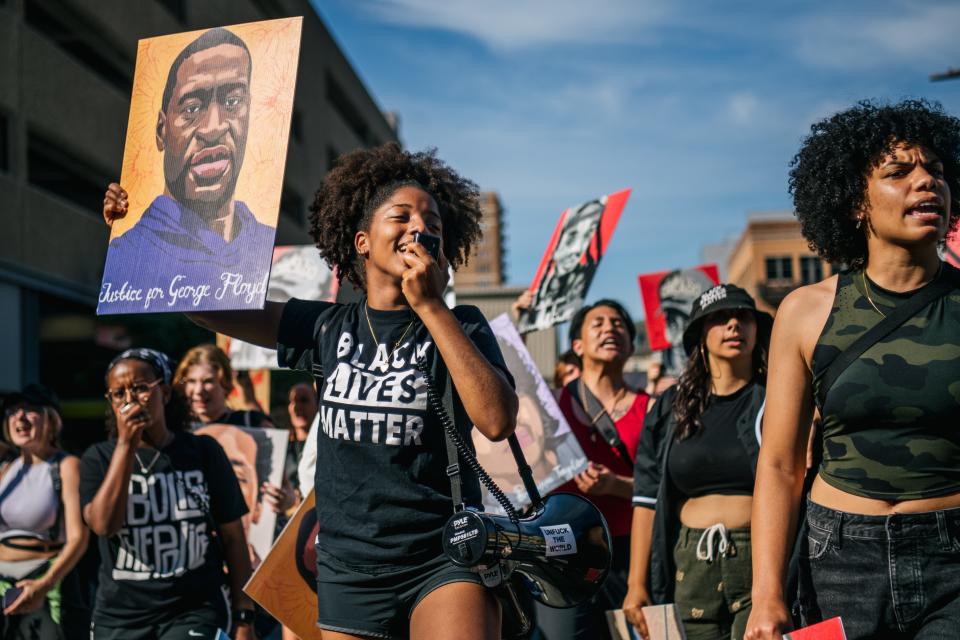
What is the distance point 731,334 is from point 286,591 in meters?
2.20

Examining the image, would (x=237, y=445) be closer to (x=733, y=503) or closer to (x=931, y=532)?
(x=733, y=503)

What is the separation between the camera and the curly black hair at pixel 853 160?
3023 millimetres

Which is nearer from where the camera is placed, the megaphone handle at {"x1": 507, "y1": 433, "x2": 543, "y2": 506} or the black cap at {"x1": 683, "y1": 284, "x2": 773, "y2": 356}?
the megaphone handle at {"x1": 507, "y1": 433, "x2": 543, "y2": 506}

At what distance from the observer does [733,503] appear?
174 inches

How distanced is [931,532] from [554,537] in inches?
37.2

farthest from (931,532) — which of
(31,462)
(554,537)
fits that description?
(31,462)

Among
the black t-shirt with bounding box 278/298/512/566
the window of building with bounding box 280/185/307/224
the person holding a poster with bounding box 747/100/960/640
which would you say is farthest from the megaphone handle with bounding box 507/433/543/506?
the window of building with bounding box 280/185/307/224

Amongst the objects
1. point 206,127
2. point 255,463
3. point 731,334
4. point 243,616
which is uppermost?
point 206,127

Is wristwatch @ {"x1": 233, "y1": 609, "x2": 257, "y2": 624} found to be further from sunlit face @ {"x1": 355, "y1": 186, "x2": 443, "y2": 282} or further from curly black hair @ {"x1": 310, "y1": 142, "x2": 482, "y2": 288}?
sunlit face @ {"x1": 355, "y1": 186, "x2": 443, "y2": 282}

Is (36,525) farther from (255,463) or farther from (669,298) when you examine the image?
(669,298)

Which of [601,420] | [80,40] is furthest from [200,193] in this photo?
[80,40]

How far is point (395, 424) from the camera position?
3.02m

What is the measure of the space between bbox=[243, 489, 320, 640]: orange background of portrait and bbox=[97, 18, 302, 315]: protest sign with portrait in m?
1.37

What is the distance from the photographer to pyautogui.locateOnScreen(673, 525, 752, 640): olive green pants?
169 inches
